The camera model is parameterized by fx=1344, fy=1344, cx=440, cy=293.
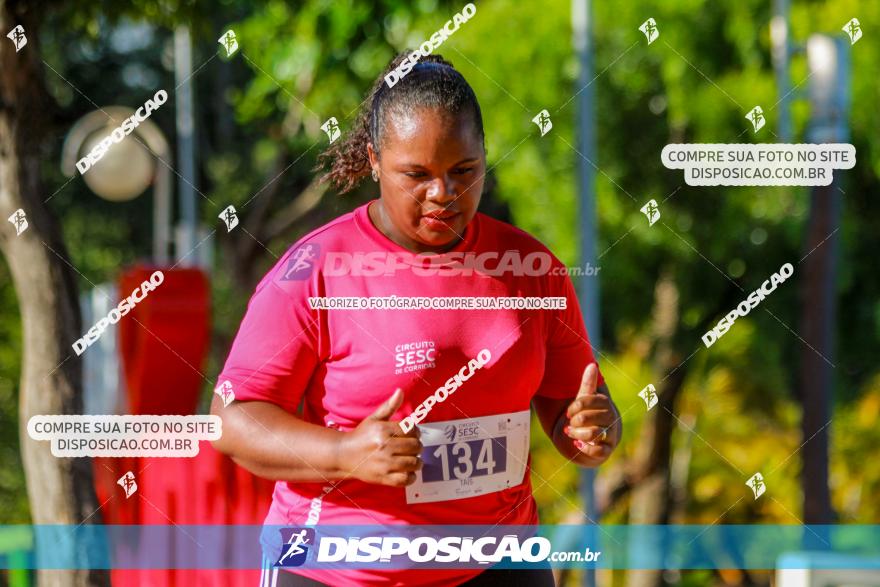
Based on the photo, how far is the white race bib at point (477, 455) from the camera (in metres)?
3.02

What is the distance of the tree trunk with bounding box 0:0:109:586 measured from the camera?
4.18 m

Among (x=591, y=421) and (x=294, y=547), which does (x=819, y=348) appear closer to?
(x=591, y=421)

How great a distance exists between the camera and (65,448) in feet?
13.6

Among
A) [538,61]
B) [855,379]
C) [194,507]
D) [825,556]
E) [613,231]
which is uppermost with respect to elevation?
[538,61]

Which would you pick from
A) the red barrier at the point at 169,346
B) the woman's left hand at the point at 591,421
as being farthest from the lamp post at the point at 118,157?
the woman's left hand at the point at 591,421

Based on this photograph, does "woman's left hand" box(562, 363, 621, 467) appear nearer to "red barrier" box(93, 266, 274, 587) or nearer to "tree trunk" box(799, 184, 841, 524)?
"red barrier" box(93, 266, 274, 587)

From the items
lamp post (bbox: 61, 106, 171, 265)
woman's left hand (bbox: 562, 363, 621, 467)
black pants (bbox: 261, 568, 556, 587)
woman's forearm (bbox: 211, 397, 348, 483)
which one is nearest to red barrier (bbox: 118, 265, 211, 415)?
lamp post (bbox: 61, 106, 171, 265)

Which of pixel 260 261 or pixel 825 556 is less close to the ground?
pixel 260 261

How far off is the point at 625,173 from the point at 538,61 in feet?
2.78

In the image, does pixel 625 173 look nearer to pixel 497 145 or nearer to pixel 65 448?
pixel 497 145

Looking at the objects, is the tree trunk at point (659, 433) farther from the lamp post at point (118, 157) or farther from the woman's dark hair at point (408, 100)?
the woman's dark hair at point (408, 100)

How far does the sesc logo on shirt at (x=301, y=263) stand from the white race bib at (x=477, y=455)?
44 centimetres

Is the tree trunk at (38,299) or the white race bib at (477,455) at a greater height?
the tree trunk at (38,299)

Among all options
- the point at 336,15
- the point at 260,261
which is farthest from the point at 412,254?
the point at 260,261
